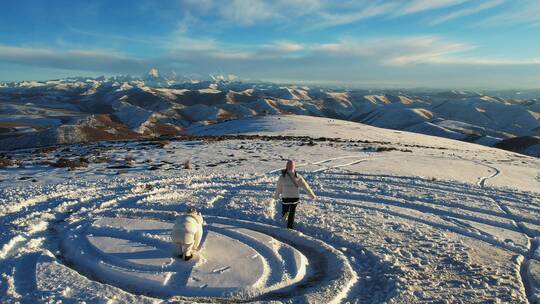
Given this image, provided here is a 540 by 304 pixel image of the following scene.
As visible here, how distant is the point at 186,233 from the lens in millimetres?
9898

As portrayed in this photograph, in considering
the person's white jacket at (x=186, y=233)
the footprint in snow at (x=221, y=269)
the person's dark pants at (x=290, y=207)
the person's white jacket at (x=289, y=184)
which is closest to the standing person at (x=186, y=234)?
the person's white jacket at (x=186, y=233)

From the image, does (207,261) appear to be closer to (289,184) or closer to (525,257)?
(289,184)

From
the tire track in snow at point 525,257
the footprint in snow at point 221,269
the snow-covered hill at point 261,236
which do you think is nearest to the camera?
the snow-covered hill at point 261,236

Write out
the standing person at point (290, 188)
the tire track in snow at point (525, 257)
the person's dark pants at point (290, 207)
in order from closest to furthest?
the tire track in snow at point (525, 257)
the standing person at point (290, 188)
the person's dark pants at point (290, 207)

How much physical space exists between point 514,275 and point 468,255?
1365mm

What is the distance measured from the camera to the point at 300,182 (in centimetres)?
1343

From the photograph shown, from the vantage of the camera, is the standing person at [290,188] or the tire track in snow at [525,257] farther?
the standing person at [290,188]

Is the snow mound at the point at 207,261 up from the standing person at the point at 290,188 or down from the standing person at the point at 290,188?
down

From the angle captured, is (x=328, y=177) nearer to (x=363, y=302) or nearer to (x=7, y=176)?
(x=363, y=302)

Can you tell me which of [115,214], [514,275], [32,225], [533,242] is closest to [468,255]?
[514,275]

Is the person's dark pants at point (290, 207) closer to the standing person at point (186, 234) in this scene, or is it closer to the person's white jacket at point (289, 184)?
the person's white jacket at point (289, 184)

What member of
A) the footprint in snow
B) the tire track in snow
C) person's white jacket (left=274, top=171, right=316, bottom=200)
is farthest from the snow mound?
the tire track in snow

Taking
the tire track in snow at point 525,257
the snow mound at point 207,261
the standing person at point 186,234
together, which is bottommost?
the tire track in snow at point 525,257

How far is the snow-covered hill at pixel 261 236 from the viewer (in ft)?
29.9
